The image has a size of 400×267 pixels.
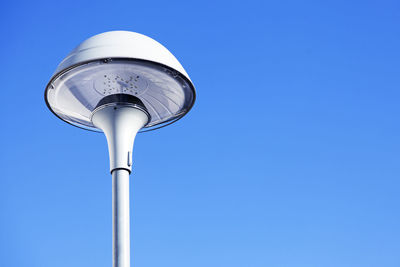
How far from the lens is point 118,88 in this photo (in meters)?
10.9

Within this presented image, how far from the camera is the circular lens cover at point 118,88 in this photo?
1029cm

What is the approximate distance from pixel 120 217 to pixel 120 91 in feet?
7.75

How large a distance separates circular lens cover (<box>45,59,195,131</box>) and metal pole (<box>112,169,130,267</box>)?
1.57 meters

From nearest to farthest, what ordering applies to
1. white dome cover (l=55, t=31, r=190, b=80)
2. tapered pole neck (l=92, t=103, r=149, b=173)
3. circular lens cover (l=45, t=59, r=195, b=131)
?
white dome cover (l=55, t=31, r=190, b=80) < circular lens cover (l=45, t=59, r=195, b=131) < tapered pole neck (l=92, t=103, r=149, b=173)

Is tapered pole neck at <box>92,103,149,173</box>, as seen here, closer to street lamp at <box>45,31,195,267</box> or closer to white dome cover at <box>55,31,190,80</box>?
street lamp at <box>45,31,195,267</box>

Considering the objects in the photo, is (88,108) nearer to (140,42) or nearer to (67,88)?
(67,88)

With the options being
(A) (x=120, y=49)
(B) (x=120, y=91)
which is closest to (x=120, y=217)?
(B) (x=120, y=91)

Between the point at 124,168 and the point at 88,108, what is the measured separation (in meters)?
1.84

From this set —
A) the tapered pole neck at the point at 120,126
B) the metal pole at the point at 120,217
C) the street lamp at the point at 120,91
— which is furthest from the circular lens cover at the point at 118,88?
the metal pole at the point at 120,217

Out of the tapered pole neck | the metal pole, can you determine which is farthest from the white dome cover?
the metal pole

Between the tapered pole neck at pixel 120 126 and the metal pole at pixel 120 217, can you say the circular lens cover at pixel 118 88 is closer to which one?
the tapered pole neck at pixel 120 126

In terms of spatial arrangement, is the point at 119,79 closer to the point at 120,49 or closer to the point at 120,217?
the point at 120,49

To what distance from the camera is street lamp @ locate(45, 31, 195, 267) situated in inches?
393

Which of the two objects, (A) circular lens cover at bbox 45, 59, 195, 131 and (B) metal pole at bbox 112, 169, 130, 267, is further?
(A) circular lens cover at bbox 45, 59, 195, 131
